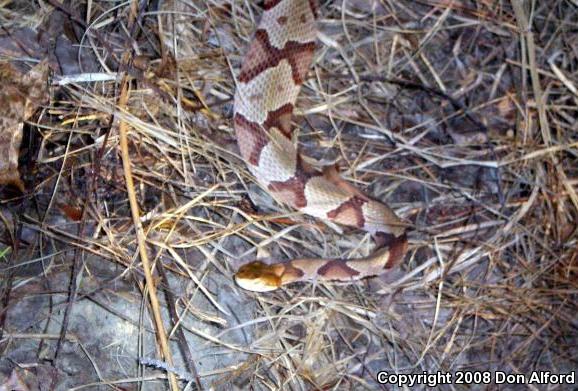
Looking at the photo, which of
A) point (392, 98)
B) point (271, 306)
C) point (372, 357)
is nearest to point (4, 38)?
point (271, 306)

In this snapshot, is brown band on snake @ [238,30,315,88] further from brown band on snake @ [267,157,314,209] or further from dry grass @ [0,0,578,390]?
brown band on snake @ [267,157,314,209]

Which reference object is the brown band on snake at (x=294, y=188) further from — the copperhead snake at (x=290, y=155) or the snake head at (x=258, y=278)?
the snake head at (x=258, y=278)

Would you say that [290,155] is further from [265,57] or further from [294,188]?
[265,57]

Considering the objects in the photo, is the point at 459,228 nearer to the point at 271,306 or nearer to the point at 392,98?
the point at 392,98

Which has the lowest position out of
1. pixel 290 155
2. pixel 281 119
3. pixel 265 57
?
pixel 290 155

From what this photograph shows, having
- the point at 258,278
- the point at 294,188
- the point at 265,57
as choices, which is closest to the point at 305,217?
the point at 294,188

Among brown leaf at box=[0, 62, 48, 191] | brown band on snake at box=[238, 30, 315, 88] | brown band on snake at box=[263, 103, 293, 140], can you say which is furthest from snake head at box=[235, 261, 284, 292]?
brown leaf at box=[0, 62, 48, 191]

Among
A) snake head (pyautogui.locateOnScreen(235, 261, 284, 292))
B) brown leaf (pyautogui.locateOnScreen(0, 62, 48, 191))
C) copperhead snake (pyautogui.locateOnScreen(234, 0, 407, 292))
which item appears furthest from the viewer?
copperhead snake (pyautogui.locateOnScreen(234, 0, 407, 292))
